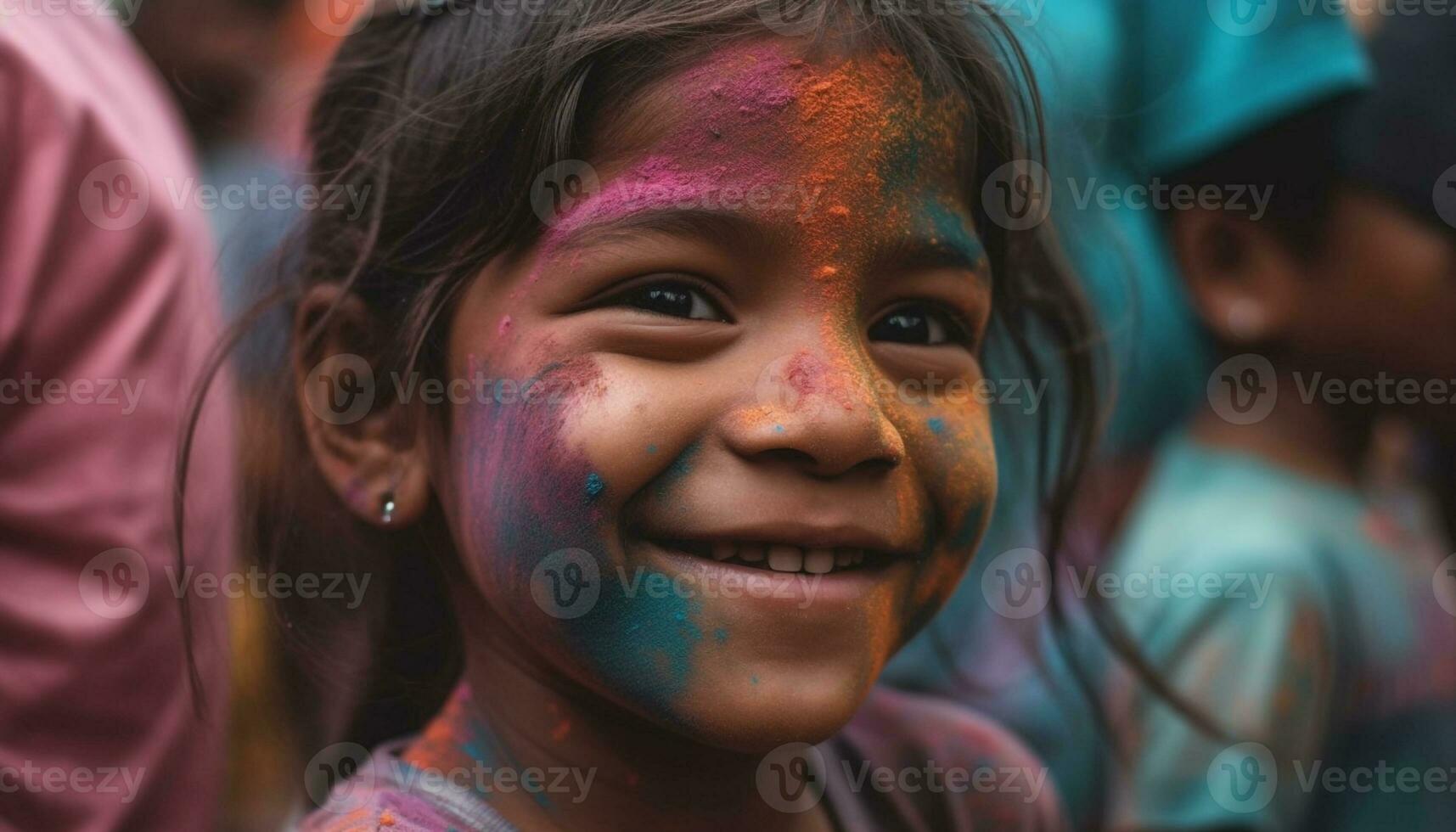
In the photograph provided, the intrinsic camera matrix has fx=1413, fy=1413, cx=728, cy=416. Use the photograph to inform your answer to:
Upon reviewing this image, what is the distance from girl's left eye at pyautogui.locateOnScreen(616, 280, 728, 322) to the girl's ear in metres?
0.34

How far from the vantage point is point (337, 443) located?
1.55 meters

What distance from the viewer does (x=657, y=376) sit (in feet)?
4.29

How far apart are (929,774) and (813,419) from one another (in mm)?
736

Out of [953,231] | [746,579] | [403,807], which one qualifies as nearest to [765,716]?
[746,579]

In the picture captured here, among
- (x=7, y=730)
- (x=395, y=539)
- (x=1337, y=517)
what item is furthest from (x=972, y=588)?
(x=7, y=730)

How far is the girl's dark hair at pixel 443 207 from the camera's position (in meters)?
1.38

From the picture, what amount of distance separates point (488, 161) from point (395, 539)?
0.49 meters

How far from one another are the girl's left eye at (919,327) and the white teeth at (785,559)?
248 mm

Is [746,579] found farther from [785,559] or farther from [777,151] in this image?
[777,151]

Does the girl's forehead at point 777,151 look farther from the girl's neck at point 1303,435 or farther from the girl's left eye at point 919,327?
the girl's neck at point 1303,435

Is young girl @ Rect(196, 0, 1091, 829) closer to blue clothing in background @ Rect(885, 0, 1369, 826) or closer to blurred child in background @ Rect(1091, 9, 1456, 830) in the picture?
blue clothing in background @ Rect(885, 0, 1369, 826)

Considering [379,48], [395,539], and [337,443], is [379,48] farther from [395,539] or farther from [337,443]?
[395,539]

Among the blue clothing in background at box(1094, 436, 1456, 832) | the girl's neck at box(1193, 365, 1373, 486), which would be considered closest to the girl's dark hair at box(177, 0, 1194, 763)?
the blue clothing in background at box(1094, 436, 1456, 832)

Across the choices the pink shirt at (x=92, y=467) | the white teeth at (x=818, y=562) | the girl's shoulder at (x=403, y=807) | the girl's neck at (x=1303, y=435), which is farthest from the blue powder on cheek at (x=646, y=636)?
the girl's neck at (x=1303, y=435)
